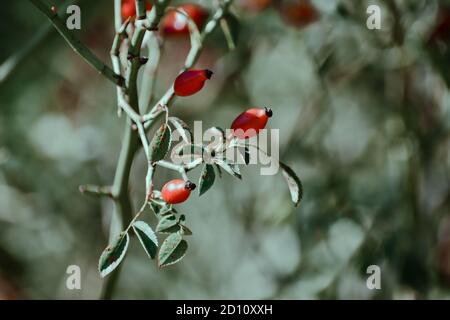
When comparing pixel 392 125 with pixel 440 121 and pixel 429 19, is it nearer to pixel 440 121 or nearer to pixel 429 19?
pixel 440 121

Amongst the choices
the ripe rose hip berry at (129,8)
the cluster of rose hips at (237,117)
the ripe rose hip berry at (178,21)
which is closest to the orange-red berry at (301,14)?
the ripe rose hip berry at (178,21)

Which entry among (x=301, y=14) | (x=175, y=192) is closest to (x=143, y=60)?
(x=175, y=192)

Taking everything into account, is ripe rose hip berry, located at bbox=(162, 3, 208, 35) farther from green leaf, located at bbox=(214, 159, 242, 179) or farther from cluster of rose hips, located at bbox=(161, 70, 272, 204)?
green leaf, located at bbox=(214, 159, 242, 179)

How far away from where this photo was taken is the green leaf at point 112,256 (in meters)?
0.87

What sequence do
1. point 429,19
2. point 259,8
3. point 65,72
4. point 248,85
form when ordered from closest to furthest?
point 429,19 < point 259,8 < point 248,85 < point 65,72

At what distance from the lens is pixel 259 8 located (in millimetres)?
1796

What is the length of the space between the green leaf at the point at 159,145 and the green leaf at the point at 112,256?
0.40ft

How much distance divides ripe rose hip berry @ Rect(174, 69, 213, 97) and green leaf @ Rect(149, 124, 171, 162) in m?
0.10

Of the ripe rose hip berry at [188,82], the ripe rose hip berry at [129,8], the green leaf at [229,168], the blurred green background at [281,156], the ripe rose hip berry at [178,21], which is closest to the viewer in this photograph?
the green leaf at [229,168]

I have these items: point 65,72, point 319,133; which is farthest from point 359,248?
point 65,72

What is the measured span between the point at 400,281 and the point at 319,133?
43 cm

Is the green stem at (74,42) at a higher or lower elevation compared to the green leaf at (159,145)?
higher

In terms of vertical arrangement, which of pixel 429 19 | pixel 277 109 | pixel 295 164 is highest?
pixel 429 19

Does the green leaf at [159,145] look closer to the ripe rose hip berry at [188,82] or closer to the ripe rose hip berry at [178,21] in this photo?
the ripe rose hip berry at [188,82]
